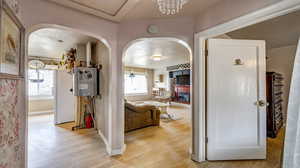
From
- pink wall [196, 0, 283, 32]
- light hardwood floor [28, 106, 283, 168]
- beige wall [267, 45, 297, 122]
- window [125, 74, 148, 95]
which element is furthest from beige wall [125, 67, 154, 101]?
pink wall [196, 0, 283, 32]

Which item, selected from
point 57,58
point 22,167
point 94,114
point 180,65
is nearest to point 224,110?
point 22,167

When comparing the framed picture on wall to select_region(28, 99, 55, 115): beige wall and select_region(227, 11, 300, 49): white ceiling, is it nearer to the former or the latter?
select_region(227, 11, 300, 49): white ceiling

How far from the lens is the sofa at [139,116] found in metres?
3.43

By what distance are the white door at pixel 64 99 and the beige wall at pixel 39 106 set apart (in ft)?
6.67

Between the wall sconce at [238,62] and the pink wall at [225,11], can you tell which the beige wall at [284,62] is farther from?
the pink wall at [225,11]

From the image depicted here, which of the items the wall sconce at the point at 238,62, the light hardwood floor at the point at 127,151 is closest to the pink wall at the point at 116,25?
the light hardwood floor at the point at 127,151

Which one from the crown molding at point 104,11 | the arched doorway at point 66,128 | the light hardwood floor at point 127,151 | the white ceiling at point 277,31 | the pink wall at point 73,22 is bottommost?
the light hardwood floor at point 127,151

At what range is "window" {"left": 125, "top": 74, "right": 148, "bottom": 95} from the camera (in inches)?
327

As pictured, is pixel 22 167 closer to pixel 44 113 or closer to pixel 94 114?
pixel 94 114

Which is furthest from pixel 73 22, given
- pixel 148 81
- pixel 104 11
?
pixel 148 81

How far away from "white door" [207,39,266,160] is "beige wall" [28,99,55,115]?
6.05 m

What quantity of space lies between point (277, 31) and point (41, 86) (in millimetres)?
7582

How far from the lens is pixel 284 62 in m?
3.76

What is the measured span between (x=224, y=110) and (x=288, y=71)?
124 inches
